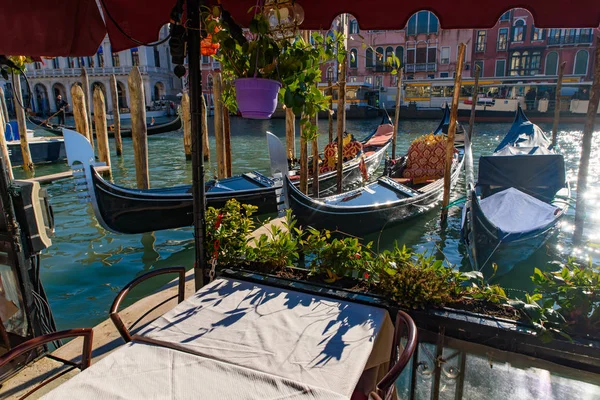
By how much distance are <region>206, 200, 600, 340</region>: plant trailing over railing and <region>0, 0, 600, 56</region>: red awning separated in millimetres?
872

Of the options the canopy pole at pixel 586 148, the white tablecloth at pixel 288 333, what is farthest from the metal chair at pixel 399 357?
the canopy pole at pixel 586 148

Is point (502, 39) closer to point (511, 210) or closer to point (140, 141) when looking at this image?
point (140, 141)

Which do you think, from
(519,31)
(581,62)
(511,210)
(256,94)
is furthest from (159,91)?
(256,94)

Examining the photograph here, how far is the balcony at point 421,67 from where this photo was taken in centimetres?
2619

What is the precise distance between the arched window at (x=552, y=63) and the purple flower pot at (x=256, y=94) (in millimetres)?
27687

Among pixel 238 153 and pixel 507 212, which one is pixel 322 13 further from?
pixel 238 153

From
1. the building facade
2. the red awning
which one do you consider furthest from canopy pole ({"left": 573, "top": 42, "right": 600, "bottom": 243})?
the building facade

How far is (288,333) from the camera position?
4.34 feet

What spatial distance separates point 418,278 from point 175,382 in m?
0.88

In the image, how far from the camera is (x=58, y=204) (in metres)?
6.88

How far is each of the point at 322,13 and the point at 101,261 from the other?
3981 millimetres

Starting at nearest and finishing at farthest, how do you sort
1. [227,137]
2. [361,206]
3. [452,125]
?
[361,206] < [452,125] < [227,137]

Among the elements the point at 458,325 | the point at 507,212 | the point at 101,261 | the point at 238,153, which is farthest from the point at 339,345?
the point at 238,153

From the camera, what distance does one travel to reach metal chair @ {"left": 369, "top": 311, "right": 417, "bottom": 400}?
3.54 feet
